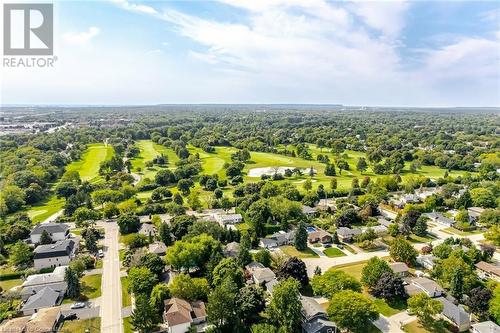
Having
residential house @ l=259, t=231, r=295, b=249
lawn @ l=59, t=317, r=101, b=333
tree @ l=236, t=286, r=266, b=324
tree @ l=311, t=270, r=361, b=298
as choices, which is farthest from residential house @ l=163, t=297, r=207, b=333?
residential house @ l=259, t=231, r=295, b=249

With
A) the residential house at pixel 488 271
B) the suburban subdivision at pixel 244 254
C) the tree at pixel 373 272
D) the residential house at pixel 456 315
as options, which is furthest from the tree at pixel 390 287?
the residential house at pixel 488 271

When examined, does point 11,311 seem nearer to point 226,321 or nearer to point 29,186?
point 226,321

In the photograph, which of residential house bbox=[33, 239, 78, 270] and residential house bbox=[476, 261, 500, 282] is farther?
residential house bbox=[33, 239, 78, 270]

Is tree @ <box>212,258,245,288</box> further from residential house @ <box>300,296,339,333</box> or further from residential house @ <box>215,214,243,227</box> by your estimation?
residential house @ <box>215,214,243,227</box>

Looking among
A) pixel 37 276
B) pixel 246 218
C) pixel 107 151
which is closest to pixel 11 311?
pixel 37 276

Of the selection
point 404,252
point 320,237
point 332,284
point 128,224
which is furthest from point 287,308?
point 128,224

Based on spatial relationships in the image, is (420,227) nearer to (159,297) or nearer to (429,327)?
(429,327)
